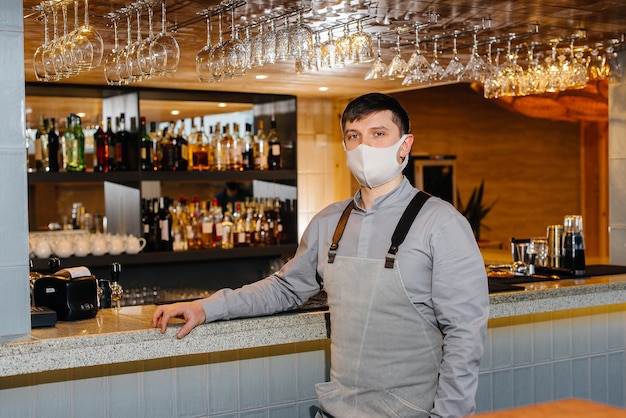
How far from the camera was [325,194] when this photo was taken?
22.1 feet

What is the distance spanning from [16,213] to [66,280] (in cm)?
29

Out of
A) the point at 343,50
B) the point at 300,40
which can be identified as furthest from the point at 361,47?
the point at 300,40

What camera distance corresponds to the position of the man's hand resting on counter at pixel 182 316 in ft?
8.47

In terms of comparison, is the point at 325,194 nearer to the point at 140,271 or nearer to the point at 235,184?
the point at 235,184

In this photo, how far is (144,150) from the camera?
553cm

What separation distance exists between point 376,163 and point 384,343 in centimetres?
51

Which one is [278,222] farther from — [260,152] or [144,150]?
[144,150]

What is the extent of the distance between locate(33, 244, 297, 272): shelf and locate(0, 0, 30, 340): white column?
2.37 metres

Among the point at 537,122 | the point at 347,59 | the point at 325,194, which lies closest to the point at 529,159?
the point at 537,122

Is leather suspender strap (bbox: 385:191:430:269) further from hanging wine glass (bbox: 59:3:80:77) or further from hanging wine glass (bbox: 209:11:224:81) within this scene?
hanging wine glass (bbox: 59:3:80:77)

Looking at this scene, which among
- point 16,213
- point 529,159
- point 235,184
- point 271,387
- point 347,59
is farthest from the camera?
point 529,159

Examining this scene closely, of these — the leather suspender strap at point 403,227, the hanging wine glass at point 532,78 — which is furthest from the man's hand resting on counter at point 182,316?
the hanging wine glass at point 532,78

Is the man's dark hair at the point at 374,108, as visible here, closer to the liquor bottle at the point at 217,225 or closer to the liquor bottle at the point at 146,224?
the liquor bottle at the point at 146,224

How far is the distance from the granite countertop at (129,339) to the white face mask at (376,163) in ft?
2.04
